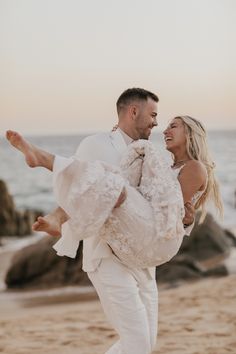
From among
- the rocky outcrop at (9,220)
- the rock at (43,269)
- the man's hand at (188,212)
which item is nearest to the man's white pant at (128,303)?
the man's hand at (188,212)

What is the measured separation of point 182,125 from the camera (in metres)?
2.23

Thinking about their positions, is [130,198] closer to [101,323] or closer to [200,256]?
[101,323]

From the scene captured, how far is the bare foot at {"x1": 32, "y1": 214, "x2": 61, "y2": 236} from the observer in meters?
1.86

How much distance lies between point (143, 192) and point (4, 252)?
7.05 m

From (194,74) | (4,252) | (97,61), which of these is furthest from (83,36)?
(4,252)

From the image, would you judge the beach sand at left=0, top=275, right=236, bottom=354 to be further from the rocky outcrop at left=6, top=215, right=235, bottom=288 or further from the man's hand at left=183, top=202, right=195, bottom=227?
the man's hand at left=183, top=202, right=195, bottom=227

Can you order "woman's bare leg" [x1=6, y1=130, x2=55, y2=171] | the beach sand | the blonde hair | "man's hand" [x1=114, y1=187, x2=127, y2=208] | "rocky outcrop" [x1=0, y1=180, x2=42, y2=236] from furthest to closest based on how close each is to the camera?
"rocky outcrop" [x1=0, y1=180, x2=42, y2=236], the beach sand, the blonde hair, "man's hand" [x1=114, y1=187, x2=127, y2=208], "woman's bare leg" [x1=6, y1=130, x2=55, y2=171]

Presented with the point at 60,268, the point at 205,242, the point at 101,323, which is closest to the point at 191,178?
the point at 101,323

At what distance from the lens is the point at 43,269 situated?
6258 mm

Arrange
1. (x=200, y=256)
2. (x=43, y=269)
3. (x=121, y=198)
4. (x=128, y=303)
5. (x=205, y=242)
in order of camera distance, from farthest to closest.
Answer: (x=205, y=242) → (x=200, y=256) → (x=43, y=269) → (x=128, y=303) → (x=121, y=198)

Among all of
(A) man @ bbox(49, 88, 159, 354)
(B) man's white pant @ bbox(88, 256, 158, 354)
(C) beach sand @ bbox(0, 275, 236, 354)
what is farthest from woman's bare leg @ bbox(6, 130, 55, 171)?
(C) beach sand @ bbox(0, 275, 236, 354)

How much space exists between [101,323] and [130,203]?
8.51 feet

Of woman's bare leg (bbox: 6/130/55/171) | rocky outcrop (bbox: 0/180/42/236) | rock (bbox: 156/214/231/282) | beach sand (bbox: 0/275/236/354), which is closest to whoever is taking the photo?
woman's bare leg (bbox: 6/130/55/171)

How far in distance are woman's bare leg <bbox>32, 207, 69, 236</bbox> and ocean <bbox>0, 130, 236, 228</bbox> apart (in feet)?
30.7
